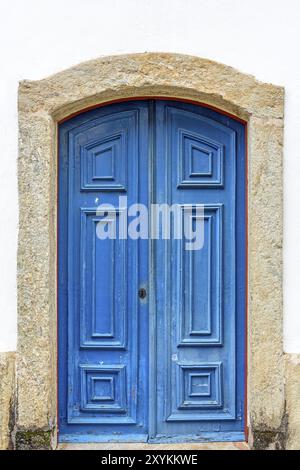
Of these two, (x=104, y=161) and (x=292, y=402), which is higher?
(x=104, y=161)

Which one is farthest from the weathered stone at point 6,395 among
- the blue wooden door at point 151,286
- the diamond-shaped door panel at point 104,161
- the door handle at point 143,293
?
the diamond-shaped door panel at point 104,161

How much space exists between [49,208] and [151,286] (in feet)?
2.78

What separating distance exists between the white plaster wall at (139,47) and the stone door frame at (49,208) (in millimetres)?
68

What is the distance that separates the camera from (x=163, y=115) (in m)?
4.76

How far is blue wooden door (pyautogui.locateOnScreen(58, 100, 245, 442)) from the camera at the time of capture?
15.5 feet

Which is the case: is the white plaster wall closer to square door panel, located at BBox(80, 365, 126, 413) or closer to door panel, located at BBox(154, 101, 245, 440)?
door panel, located at BBox(154, 101, 245, 440)

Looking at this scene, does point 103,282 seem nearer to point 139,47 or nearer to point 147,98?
point 147,98

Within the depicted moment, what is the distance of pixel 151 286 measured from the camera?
4.73 meters

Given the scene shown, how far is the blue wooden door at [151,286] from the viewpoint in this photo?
473cm

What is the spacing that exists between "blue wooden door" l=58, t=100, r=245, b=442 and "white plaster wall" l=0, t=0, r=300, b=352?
1.12 feet

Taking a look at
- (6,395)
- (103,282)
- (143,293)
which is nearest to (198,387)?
(143,293)

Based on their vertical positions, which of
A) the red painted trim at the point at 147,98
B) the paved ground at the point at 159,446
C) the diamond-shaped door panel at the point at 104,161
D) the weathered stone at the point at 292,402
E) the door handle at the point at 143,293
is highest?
the red painted trim at the point at 147,98

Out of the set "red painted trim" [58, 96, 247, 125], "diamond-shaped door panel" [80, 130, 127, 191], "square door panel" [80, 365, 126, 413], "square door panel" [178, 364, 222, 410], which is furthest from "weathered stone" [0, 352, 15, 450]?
"red painted trim" [58, 96, 247, 125]

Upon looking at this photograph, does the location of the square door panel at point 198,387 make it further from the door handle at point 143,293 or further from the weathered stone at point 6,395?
the weathered stone at point 6,395
